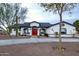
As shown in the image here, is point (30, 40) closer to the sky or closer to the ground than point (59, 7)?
closer to the ground

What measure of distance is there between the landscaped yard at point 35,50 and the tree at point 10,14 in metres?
0.15

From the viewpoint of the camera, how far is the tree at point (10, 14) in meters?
3.44

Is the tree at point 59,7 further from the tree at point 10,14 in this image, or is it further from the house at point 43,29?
the tree at point 10,14

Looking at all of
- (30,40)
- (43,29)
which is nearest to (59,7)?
(43,29)

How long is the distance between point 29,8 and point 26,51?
354mm

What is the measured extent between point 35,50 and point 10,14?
36cm

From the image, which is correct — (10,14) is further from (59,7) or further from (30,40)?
(59,7)

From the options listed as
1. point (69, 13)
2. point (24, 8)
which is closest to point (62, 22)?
point (69, 13)

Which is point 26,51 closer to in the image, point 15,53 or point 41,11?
point 15,53

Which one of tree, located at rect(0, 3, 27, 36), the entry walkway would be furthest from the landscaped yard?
tree, located at rect(0, 3, 27, 36)

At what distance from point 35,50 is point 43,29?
185 mm

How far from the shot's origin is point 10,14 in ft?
11.3

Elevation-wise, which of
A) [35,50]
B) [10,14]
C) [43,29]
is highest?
[10,14]

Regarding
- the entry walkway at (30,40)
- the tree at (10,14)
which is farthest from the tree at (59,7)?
the tree at (10,14)
